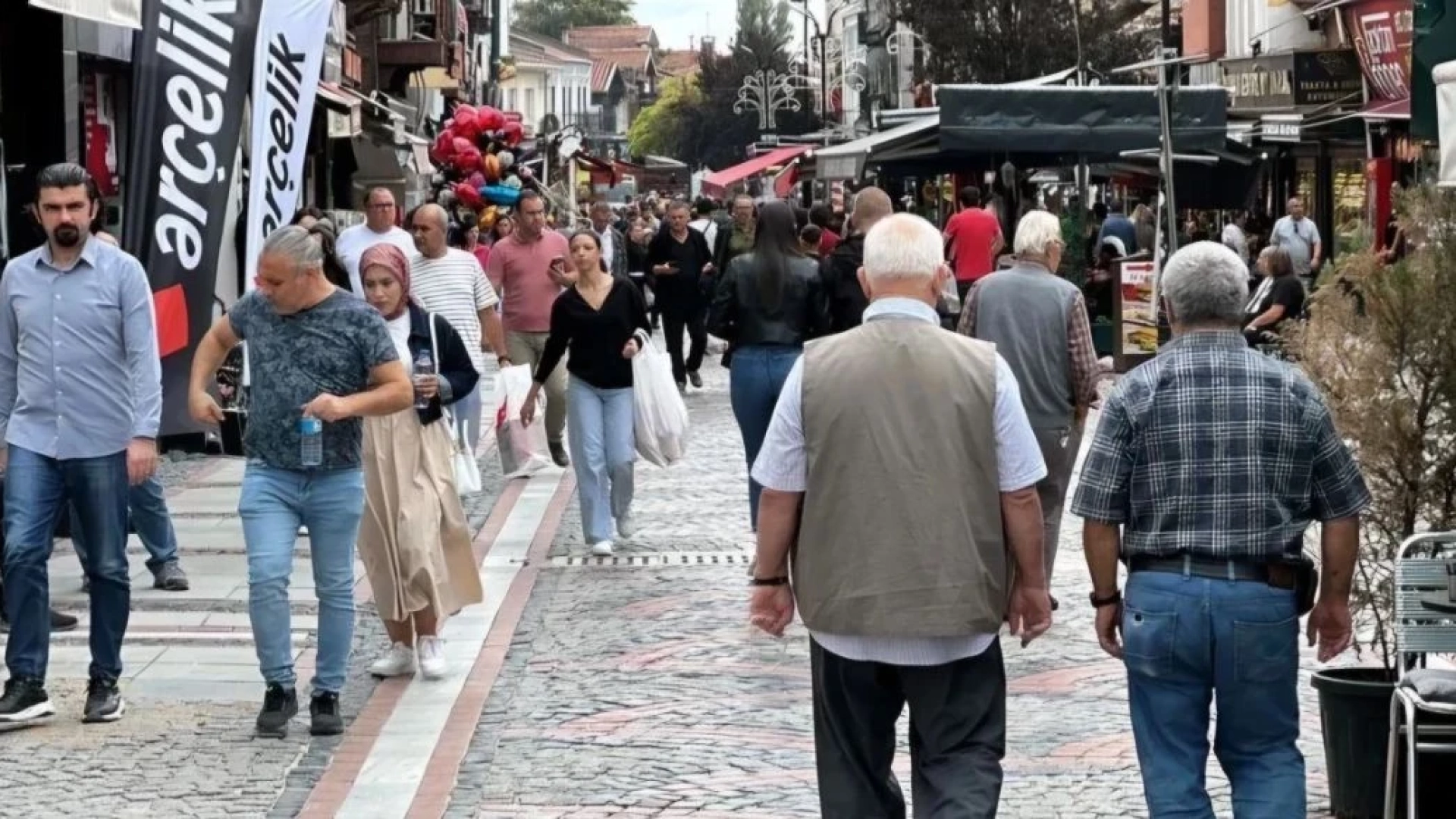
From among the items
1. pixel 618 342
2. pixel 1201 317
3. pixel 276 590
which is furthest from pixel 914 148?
pixel 1201 317

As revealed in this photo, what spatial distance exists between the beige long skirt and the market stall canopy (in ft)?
45.2

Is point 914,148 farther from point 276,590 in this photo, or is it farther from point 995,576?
point 995,576

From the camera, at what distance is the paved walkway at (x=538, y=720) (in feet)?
23.7

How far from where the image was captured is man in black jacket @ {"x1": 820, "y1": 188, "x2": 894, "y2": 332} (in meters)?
11.4

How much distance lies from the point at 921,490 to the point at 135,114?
23.6ft

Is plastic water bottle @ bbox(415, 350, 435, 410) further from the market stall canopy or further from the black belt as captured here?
the market stall canopy

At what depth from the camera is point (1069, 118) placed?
890 inches

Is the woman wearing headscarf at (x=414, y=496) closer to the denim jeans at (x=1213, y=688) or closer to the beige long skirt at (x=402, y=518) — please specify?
the beige long skirt at (x=402, y=518)

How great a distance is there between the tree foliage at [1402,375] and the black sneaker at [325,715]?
327 cm

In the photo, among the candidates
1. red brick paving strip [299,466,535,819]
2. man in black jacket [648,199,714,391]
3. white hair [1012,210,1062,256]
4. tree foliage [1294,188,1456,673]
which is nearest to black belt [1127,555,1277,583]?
tree foliage [1294,188,1456,673]

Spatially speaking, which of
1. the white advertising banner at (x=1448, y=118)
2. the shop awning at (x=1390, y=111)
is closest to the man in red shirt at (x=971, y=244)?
the shop awning at (x=1390, y=111)

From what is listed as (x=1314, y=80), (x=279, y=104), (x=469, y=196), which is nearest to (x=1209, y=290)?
(x=279, y=104)

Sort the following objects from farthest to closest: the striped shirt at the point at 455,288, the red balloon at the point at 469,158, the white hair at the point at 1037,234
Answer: the red balloon at the point at 469,158
the striped shirt at the point at 455,288
the white hair at the point at 1037,234

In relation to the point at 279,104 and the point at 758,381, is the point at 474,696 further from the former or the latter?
the point at 279,104
